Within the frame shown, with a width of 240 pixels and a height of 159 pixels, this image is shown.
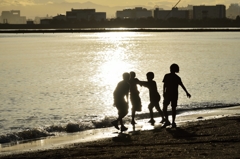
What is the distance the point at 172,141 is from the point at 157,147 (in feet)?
2.71

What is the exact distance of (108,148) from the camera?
12.2 metres

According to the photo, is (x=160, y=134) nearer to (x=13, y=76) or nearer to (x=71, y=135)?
(x=71, y=135)

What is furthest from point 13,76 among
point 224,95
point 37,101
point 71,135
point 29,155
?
point 29,155

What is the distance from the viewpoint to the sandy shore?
10953 millimetres

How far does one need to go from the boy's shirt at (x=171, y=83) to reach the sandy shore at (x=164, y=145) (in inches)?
36.5

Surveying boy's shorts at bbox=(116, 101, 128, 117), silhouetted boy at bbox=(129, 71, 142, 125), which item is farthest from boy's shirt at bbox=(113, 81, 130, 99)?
silhouetted boy at bbox=(129, 71, 142, 125)

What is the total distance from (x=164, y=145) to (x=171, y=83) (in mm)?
3006

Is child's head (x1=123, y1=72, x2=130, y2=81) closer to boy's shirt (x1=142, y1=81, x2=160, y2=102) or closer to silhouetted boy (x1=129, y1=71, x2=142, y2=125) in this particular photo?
silhouetted boy (x1=129, y1=71, x2=142, y2=125)

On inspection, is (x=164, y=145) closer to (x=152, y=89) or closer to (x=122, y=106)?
(x=122, y=106)

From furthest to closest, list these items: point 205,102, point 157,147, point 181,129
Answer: point 205,102
point 181,129
point 157,147

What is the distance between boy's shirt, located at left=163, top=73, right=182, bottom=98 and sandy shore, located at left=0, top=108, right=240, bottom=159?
93 cm

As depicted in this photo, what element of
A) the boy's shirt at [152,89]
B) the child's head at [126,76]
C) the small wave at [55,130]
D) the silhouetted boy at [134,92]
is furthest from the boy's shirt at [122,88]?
the small wave at [55,130]

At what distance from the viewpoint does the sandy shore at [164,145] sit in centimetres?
1095

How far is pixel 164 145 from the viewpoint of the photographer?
12078mm
